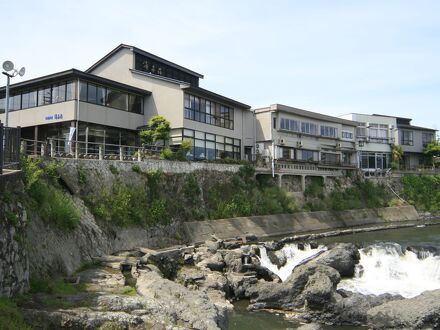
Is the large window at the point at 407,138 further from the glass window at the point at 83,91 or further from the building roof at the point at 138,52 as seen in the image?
the glass window at the point at 83,91

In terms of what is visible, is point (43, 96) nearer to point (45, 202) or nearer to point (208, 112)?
point (208, 112)

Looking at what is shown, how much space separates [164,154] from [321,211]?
1894 cm

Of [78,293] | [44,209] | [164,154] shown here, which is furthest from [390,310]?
[164,154]

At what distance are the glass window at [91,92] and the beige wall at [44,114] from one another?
157 cm

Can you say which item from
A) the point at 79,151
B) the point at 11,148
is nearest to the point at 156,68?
the point at 79,151

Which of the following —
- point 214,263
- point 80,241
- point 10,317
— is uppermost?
point 80,241

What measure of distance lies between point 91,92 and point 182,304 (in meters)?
24.7

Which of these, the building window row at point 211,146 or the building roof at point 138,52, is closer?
the building window row at point 211,146

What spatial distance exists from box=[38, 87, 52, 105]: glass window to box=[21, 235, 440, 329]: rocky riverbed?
17.6 metres

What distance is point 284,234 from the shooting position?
121ft

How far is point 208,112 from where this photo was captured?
40.7m

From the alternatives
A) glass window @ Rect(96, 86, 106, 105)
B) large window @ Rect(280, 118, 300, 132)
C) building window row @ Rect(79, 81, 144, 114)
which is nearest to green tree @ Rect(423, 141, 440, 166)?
large window @ Rect(280, 118, 300, 132)

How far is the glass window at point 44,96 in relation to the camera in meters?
34.8

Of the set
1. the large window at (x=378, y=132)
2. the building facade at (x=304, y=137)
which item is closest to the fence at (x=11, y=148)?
the building facade at (x=304, y=137)
